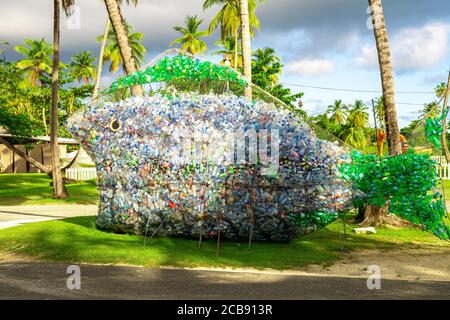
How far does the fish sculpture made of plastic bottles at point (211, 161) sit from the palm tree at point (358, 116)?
6460cm

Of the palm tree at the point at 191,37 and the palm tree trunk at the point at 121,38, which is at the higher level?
the palm tree at the point at 191,37

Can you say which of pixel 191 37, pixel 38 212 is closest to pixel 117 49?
pixel 191 37

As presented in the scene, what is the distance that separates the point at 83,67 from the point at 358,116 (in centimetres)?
3814

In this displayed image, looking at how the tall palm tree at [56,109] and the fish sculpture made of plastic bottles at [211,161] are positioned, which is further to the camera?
the tall palm tree at [56,109]

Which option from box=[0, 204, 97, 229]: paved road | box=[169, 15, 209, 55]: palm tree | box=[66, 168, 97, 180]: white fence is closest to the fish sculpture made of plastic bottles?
box=[0, 204, 97, 229]: paved road

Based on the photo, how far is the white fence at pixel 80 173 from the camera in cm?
3247

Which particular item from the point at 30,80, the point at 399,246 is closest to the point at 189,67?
the point at 399,246

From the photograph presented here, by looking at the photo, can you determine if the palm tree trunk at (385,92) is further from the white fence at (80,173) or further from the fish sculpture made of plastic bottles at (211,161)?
the white fence at (80,173)

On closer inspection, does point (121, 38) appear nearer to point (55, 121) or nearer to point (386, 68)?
point (386, 68)

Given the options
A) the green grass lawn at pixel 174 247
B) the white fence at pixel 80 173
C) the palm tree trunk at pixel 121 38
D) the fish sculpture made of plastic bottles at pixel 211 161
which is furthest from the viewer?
the white fence at pixel 80 173

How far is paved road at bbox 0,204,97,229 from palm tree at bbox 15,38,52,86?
1403 inches

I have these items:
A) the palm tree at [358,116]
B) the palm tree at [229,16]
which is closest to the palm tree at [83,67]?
the palm tree at [229,16]

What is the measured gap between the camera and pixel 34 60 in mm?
52094

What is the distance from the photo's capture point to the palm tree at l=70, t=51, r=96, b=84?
54.6 metres
